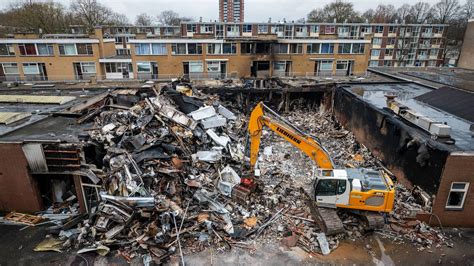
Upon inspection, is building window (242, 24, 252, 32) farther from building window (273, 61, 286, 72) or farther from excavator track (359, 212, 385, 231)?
excavator track (359, 212, 385, 231)

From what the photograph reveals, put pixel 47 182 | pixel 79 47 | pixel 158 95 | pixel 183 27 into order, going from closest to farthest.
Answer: pixel 47 182, pixel 158 95, pixel 79 47, pixel 183 27

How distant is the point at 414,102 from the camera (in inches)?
766

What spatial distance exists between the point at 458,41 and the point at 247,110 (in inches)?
2327

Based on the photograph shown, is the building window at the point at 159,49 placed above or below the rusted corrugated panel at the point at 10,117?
above

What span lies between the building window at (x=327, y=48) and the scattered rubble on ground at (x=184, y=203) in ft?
73.5

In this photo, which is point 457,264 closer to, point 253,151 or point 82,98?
point 253,151

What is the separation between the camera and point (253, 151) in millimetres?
13523

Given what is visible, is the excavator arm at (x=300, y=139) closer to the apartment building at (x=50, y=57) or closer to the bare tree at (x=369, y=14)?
the apartment building at (x=50, y=57)

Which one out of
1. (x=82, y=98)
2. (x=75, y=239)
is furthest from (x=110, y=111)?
(x=75, y=239)

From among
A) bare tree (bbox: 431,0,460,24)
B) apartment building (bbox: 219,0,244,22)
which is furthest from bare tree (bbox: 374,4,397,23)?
apartment building (bbox: 219,0,244,22)

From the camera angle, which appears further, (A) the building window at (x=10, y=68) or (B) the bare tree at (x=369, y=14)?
(B) the bare tree at (x=369, y=14)

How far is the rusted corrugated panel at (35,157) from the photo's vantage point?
12.0m

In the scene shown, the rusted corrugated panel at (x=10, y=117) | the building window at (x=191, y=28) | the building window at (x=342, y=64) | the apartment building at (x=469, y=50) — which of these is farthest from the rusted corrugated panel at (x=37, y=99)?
the apartment building at (x=469, y=50)

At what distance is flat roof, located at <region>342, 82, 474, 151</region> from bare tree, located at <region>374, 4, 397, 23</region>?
46.9 m
